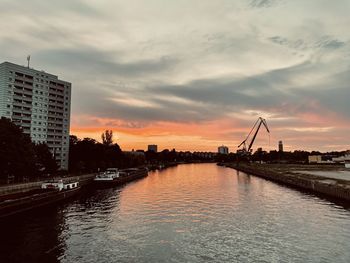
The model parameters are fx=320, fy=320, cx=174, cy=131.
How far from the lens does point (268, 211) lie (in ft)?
176

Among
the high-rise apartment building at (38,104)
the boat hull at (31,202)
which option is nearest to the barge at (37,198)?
the boat hull at (31,202)

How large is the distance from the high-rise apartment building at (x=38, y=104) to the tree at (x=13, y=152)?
68.9 m

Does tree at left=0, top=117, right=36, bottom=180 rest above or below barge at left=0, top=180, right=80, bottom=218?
above

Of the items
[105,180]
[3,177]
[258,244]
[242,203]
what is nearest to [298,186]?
[242,203]

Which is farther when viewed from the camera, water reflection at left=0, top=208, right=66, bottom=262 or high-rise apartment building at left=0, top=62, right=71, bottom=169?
high-rise apartment building at left=0, top=62, right=71, bottom=169

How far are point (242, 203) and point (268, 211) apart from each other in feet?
30.3

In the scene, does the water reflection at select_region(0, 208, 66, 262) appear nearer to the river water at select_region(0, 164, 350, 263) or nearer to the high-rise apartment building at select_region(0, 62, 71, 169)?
the river water at select_region(0, 164, 350, 263)

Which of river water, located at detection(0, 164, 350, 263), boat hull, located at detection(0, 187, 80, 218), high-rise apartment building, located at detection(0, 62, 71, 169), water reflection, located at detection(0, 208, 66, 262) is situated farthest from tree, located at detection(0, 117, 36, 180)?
high-rise apartment building, located at detection(0, 62, 71, 169)

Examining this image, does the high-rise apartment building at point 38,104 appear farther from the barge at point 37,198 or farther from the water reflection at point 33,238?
the water reflection at point 33,238

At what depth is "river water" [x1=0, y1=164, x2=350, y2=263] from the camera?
1193 inches

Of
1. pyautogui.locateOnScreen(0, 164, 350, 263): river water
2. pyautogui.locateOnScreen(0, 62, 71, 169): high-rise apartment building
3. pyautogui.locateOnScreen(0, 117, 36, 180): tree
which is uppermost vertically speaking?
pyautogui.locateOnScreen(0, 62, 71, 169): high-rise apartment building

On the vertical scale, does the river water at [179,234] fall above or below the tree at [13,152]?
below

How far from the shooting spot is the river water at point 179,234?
99.4 ft

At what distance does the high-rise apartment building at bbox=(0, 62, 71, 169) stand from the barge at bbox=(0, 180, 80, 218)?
80743 millimetres
